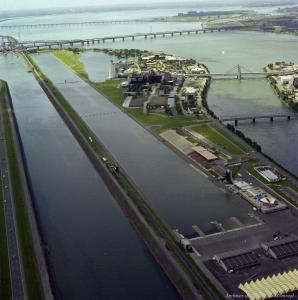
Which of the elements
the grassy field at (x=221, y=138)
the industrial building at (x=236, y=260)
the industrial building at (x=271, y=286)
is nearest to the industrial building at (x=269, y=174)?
the grassy field at (x=221, y=138)

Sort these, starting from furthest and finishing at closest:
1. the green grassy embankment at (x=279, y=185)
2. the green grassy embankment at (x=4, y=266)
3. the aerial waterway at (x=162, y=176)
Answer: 1. the green grassy embankment at (x=279, y=185)
2. the aerial waterway at (x=162, y=176)
3. the green grassy embankment at (x=4, y=266)

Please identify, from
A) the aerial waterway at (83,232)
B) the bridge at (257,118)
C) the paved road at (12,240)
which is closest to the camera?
the paved road at (12,240)

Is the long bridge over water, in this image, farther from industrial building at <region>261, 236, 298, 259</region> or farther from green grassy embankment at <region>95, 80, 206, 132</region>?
A: industrial building at <region>261, 236, 298, 259</region>

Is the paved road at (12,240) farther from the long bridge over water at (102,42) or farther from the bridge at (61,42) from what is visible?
the bridge at (61,42)

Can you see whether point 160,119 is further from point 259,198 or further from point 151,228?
point 151,228

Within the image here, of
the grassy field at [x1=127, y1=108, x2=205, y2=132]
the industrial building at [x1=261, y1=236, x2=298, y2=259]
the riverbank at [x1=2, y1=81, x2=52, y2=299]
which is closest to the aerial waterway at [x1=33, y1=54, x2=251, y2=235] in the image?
the grassy field at [x1=127, y1=108, x2=205, y2=132]

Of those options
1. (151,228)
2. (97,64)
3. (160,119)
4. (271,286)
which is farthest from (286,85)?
(271,286)
